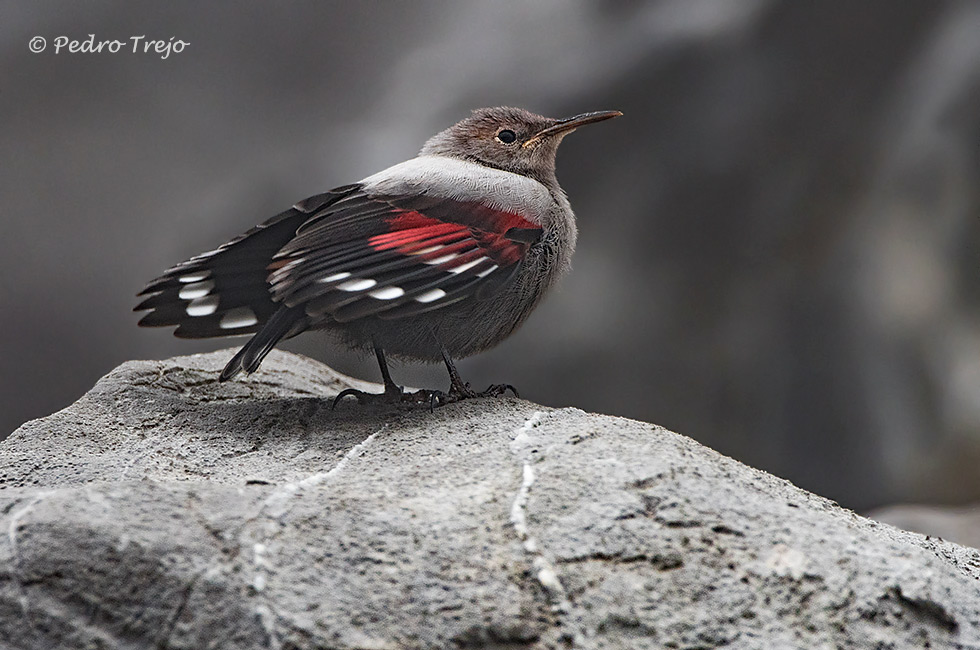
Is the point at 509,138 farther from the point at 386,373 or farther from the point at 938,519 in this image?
the point at 938,519

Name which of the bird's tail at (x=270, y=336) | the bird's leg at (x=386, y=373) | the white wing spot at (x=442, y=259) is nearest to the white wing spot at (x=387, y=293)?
the white wing spot at (x=442, y=259)

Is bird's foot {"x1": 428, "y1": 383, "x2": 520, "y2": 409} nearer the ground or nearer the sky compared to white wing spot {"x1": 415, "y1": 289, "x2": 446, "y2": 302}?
nearer the ground

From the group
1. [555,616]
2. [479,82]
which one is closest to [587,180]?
[479,82]

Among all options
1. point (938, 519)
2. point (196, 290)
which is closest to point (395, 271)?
point (196, 290)

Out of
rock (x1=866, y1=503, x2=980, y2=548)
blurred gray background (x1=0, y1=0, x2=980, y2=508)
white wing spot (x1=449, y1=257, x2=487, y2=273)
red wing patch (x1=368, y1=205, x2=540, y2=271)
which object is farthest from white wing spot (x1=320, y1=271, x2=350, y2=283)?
rock (x1=866, y1=503, x2=980, y2=548)

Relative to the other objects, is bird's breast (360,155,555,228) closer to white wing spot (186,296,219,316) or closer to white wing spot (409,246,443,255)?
white wing spot (409,246,443,255)
